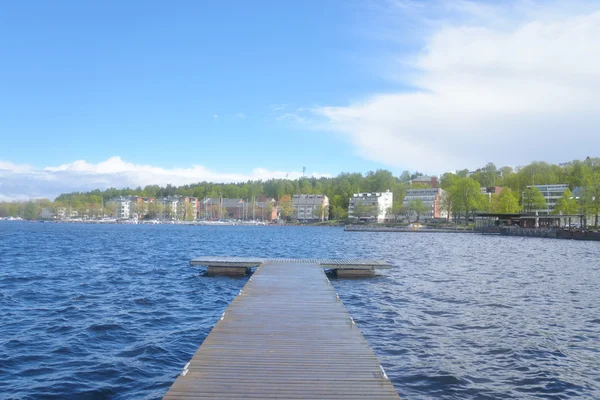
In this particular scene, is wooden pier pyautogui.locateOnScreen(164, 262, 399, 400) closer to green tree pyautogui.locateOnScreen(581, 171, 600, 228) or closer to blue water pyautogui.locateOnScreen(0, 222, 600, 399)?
blue water pyautogui.locateOnScreen(0, 222, 600, 399)

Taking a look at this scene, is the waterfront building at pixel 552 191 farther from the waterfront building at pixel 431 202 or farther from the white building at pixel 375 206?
the white building at pixel 375 206

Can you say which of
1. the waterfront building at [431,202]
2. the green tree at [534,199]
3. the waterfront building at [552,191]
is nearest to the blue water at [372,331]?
the green tree at [534,199]

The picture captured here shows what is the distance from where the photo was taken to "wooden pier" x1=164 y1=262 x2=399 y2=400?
8.04 meters

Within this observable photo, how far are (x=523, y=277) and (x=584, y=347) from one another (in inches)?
708

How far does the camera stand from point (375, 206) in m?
183

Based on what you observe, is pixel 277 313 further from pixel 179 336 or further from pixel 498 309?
pixel 498 309

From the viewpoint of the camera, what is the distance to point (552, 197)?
161125mm

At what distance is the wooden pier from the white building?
168 metres

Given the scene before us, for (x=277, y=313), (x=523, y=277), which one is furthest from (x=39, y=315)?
(x=523, y=277)

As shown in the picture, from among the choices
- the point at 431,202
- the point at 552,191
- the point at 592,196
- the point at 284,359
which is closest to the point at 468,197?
the point at 592,196

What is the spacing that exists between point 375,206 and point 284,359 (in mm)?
175828

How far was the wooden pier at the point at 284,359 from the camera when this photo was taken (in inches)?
316

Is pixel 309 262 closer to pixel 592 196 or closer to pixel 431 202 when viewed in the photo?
pixel 592 196

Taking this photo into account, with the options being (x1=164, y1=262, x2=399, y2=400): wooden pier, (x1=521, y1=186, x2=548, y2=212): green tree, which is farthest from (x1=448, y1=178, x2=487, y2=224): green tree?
(x1=164, y1=262, x2=399, y2=400): wooden pier
